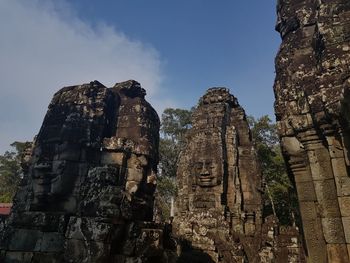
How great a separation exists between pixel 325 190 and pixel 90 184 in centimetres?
340

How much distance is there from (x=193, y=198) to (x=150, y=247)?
9006mm

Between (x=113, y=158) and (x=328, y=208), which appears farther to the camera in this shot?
(x=113, y=158)

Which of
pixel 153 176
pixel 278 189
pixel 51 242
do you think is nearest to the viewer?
pixel 51 242

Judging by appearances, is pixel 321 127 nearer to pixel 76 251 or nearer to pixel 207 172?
pixel 76 251

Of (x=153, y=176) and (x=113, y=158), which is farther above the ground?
(x=113, y=158)

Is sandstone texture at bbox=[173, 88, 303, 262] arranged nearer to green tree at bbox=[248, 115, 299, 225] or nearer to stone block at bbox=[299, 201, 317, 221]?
stone block at bbox=[299, 201, 317, 221]

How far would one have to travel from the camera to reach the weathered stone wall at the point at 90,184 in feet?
13.4

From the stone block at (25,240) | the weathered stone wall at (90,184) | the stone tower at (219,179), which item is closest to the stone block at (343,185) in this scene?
the weathered stone wall at (90,184)

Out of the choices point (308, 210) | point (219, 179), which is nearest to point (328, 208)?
point (308, 210)

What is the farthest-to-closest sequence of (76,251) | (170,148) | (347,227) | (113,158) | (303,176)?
(170,148)
(113,158)
(303,176)
(347,227)
(76,251)

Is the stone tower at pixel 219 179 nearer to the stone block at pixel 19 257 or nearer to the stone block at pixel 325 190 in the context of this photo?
the stone block at pixel 19 257

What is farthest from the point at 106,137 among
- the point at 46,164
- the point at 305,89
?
the point at 305,89

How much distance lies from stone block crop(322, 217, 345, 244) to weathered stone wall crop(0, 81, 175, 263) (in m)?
2.30

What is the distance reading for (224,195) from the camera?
13141mm
